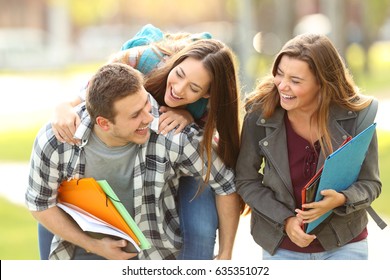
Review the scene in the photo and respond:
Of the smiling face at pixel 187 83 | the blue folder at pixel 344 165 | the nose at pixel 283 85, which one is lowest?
the blue folder at pixel 344 165

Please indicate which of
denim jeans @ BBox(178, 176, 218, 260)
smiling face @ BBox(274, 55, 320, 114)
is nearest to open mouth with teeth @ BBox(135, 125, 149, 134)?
denim jeans @ BBox(178, 176, 218, 260)

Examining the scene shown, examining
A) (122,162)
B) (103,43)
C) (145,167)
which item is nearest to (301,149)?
(145,167)

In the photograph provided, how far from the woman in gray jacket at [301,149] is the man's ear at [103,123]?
658 millimetres

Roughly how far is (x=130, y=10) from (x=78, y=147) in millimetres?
50905

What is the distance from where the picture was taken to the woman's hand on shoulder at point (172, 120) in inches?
174

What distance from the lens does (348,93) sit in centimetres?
442

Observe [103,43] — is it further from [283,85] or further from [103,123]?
[283,85]

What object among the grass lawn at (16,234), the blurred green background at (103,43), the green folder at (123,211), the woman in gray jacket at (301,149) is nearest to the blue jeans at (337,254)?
the woman in gray jacket at (301,149)

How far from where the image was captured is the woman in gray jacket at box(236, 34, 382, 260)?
13.9 feet

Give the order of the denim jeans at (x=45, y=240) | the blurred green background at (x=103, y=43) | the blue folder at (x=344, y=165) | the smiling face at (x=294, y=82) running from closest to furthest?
1. the blue folder at (x=344, y=165)
2. the smiling face at (x=294, y=82)
3. the denim jeans at (x=45, y=240)
4. the blurred green background at (x=103, y=43)

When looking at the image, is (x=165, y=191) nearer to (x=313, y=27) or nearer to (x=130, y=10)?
(x=313, y=27)

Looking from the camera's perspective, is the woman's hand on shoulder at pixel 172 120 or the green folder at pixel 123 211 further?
the woman's hand on shoulder at pixel 172 120

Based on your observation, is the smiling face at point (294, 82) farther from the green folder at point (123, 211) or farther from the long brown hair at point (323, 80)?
the green folder at point (123, 211)

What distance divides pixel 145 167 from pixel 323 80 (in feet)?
3.11
